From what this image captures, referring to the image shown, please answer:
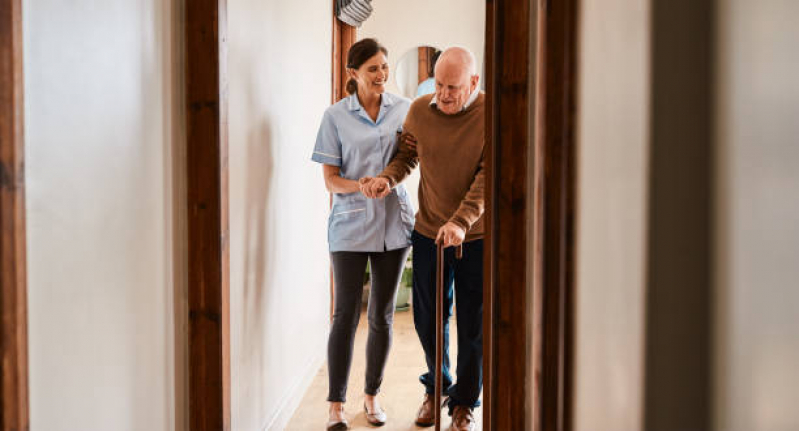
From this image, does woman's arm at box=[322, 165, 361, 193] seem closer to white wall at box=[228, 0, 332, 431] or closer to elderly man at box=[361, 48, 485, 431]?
elderly man at box=[361, 48, 485, 431]

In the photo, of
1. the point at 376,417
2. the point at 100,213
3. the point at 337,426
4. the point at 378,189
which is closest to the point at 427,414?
the point at 376,417

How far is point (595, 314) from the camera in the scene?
Result: 1.16 m

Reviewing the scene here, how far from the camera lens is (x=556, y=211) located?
1450 millimetres

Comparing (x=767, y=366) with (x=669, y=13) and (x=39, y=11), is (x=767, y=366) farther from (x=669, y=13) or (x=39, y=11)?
(x=39, y=11)

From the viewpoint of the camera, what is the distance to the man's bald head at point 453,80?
2.28 metres

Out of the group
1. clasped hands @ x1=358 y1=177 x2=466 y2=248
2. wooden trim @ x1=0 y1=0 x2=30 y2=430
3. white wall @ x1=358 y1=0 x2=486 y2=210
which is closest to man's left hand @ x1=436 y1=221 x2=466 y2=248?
clasped hands @ x1=358 y1=177 x2=466 y2=248

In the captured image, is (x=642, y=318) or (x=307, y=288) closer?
(x=642, y=318)

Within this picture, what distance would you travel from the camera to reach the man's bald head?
2.28 metres

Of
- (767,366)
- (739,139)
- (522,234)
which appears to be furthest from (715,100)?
(522,234)

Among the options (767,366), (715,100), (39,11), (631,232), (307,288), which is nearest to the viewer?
(767,366)

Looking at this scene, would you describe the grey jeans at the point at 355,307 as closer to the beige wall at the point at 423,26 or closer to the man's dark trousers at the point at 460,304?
the man's dark trousers at the point at 460,304

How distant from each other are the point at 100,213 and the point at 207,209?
17.4 inches

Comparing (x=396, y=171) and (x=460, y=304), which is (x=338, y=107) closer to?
(x=396, y=171)

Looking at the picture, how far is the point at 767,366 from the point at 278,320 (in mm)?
2171
